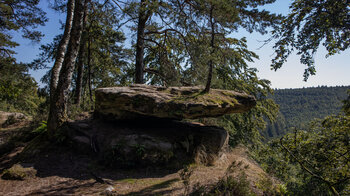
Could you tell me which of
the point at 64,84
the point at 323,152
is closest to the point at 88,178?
the point at 64,84

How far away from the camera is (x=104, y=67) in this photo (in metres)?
13.0

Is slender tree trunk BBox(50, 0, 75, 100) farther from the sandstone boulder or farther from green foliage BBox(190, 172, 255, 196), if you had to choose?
green foliage BBox(190, 172, 255, 196)

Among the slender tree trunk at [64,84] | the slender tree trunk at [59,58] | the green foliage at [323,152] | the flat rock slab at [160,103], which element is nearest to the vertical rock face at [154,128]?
the flat rock slab at [160,103]

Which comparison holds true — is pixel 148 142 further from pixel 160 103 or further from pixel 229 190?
pixel 229 190

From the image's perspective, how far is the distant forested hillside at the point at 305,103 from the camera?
120250mm

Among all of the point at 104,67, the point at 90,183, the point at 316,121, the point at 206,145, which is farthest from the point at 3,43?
the point at 316,121

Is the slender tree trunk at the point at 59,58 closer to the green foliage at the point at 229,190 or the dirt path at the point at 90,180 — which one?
the dirt path at the point at 90,180

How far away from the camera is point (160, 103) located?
6.42 m

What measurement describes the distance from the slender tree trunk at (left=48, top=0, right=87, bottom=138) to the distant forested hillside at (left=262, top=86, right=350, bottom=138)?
420 feet

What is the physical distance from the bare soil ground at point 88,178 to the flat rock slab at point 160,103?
6.08ft

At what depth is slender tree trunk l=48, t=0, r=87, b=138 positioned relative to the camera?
657cm

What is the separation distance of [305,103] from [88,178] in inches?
6911

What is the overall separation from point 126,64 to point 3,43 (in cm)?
851

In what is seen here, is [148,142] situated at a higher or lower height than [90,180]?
higher
